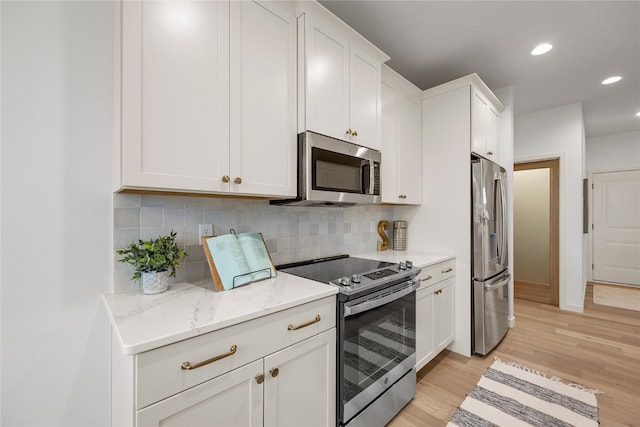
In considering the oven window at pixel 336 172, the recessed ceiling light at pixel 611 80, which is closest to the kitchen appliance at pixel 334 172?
the oven window at pixel 336 172

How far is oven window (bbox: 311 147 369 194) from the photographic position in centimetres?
165

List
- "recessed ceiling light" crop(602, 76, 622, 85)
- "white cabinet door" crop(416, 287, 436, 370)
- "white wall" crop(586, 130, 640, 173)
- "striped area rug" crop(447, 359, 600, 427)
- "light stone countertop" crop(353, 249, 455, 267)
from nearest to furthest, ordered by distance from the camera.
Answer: "striped area rug" crop(447, 359, 600, 427) < "white cabinet door" crop(416, 287, 436, 370) < "light stone countertop" crop(353, 249, 455, 267) < "recessed ceiling light" crop(602, 76, 622, 85) < "white wall" crop(586, 130, 640, 173)

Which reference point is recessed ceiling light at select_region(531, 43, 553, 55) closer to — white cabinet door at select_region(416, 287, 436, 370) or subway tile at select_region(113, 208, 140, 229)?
white cabinet door at select_region(416, 287, 436, 370)

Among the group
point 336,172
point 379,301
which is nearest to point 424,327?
point 379,301

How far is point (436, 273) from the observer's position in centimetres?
229

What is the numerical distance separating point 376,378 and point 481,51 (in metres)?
2.72

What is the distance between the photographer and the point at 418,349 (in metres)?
2.07

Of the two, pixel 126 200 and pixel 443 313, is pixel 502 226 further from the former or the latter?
pixel 126 200

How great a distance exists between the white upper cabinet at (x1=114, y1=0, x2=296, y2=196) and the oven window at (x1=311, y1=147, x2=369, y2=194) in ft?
0.50

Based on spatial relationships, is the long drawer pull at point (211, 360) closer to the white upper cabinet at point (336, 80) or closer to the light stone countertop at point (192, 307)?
the light stone countertop at point (192, 307)

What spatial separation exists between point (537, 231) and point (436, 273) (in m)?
2.97

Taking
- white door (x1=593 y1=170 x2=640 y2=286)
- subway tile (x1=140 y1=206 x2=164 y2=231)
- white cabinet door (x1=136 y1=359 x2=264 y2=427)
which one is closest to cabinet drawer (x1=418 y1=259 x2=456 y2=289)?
A: white cabinet door (x1=136 y1=359 x2=264 y2=427)

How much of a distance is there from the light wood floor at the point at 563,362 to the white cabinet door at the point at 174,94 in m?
1.91

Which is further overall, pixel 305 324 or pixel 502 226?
pixel 502 226
